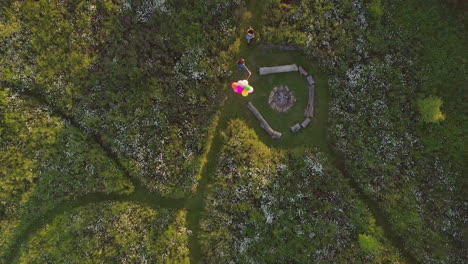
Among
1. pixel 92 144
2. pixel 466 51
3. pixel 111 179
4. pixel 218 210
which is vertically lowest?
pixel 218 210

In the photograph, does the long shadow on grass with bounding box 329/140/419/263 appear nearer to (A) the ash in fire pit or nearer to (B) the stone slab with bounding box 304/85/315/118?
(B) the stone slab with bounding box 304/85/315/118

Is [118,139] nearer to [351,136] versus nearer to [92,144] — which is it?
[92,144]

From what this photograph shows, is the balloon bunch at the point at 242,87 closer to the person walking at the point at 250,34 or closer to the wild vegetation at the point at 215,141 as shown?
the wild vegetation at the point at 215,141

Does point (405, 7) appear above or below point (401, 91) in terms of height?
above

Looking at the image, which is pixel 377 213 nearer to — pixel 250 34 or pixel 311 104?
pixel 311 104

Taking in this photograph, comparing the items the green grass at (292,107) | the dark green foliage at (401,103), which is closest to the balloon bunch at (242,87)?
the green grass at (292,107)

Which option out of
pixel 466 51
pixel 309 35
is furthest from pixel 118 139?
pixel 466 51
